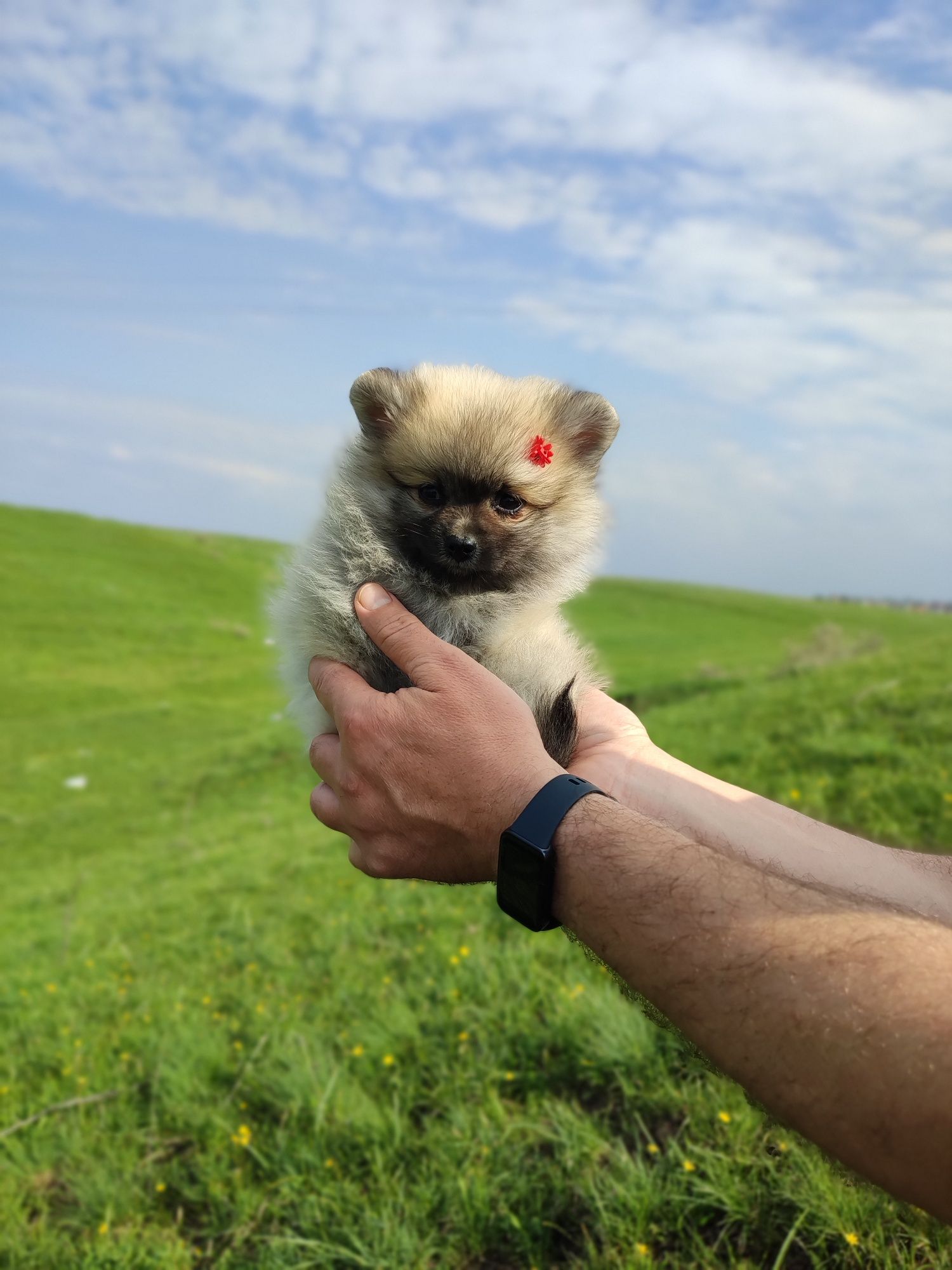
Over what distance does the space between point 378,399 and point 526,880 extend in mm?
1654

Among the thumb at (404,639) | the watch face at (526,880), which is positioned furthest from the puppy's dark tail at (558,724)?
the watch face at (526,880)

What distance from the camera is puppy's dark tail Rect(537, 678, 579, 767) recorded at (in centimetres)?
246

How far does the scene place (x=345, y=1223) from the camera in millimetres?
3682

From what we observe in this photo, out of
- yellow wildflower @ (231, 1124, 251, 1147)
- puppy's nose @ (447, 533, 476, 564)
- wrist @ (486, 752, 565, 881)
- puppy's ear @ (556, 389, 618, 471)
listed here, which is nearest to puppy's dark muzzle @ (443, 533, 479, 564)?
puppy's nose @ (447, 533, 476, 564)

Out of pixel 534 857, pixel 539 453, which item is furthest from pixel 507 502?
pixel 534 857

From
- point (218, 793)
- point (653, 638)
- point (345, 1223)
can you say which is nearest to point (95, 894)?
point (218, 793)

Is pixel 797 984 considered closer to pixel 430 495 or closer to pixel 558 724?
pixel 558 724

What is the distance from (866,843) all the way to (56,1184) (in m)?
4.69

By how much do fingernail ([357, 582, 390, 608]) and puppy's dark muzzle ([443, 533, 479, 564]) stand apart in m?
0.23

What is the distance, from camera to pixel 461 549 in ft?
8.24

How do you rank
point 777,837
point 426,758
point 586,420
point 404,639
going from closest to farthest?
1. point 426,758
2. point 404,639
3. point 777,837
4. point 586,420

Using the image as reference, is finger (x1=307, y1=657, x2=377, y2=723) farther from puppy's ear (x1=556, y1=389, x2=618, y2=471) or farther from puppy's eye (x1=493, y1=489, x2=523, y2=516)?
puppy's ear (x1=556, y1=389, x2=618, y2=471)

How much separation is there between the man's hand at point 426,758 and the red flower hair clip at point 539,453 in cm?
64

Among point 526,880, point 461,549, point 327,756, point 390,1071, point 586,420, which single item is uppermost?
point 586,420
